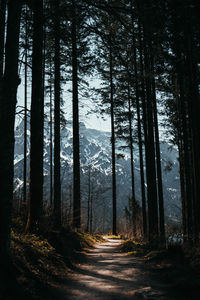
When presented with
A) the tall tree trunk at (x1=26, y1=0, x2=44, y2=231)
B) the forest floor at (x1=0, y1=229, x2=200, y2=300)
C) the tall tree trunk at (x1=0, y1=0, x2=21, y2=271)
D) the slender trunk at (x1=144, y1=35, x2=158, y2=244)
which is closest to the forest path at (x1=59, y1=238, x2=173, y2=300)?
the forest floor at (x1=0, y1=229, x2=200, y2=300)

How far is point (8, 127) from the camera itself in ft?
14.5

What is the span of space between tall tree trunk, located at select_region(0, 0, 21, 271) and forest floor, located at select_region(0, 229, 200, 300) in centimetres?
60

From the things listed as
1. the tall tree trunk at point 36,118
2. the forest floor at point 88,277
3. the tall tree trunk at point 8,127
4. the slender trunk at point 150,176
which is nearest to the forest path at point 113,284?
the forest floor at point 88,277

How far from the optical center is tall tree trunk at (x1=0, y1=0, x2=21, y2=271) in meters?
4.18

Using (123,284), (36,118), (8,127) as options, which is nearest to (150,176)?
(36,118)

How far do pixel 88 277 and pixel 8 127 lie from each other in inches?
139

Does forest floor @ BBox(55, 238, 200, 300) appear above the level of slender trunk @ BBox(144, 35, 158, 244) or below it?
below

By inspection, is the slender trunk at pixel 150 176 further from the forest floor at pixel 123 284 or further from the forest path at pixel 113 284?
the forest floor at pixel 123 284

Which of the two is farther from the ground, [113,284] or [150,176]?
[150,176]

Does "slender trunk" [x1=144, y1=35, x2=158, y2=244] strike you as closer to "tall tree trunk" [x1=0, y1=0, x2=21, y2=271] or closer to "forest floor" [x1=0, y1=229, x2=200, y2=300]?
"forest floor" [x1=0, y1=229, x2=200, y2=300]

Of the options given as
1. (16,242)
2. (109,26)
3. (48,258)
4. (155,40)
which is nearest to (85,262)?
(48,258)

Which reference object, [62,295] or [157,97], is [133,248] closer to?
[62,295]

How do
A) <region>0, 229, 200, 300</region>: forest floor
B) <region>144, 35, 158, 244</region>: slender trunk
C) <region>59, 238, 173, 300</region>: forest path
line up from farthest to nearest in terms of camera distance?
<region>144, 35, 158, 244</region>: slender trunk → <region>59, 238, 173, 300</region>: forest path → <region>0, 229, 200, 300</region>: forest floor

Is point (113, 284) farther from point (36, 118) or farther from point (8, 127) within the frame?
point (36, 118)
